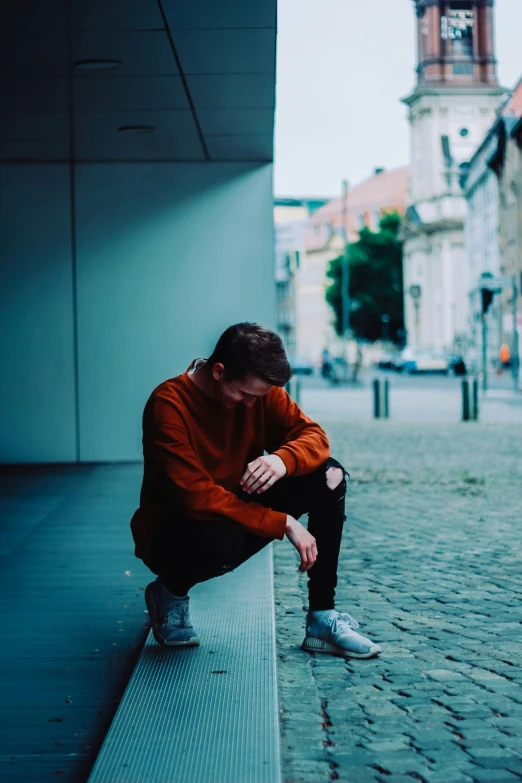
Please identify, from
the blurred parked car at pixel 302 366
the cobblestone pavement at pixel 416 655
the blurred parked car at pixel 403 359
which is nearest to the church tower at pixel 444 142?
the blurred parked car at pixel 302 366

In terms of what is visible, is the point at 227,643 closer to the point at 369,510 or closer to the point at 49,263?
the point at 369,510

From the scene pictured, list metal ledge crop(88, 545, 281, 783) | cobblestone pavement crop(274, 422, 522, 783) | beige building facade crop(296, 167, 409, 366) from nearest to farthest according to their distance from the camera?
metal ledge crop(88, 545, 281, 783) → cobblestone pavement crop(274, 422, 522, 783) → beige building facade crop(296, 167, 409, 366)

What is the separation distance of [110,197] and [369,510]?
16.5ft

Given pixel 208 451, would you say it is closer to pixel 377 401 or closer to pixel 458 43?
pixel 377 401

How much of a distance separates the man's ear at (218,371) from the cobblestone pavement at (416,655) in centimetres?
114

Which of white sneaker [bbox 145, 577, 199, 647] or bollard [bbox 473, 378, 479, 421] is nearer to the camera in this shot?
white sneaker [bbox 145, 577, 199, 647]

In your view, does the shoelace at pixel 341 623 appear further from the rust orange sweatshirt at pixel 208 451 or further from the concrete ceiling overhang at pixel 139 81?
the concrete ceiling overhang at pixel 139 81

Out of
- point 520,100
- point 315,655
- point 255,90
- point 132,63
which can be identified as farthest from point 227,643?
point 520,100

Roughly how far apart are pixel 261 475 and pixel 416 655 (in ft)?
3.72

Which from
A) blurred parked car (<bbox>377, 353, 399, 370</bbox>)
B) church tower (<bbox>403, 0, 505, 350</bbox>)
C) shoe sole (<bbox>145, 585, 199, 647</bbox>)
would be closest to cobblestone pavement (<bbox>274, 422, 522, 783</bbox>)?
shoe sole (<bbox>145, 585, 199, 647</bbox>)

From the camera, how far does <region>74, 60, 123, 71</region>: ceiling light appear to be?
8086 millimetres

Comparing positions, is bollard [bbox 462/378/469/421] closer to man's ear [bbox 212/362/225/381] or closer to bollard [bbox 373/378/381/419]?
bollard [bbox 373/378/381/419]

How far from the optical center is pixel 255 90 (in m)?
9.02

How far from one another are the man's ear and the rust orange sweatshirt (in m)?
0.18
